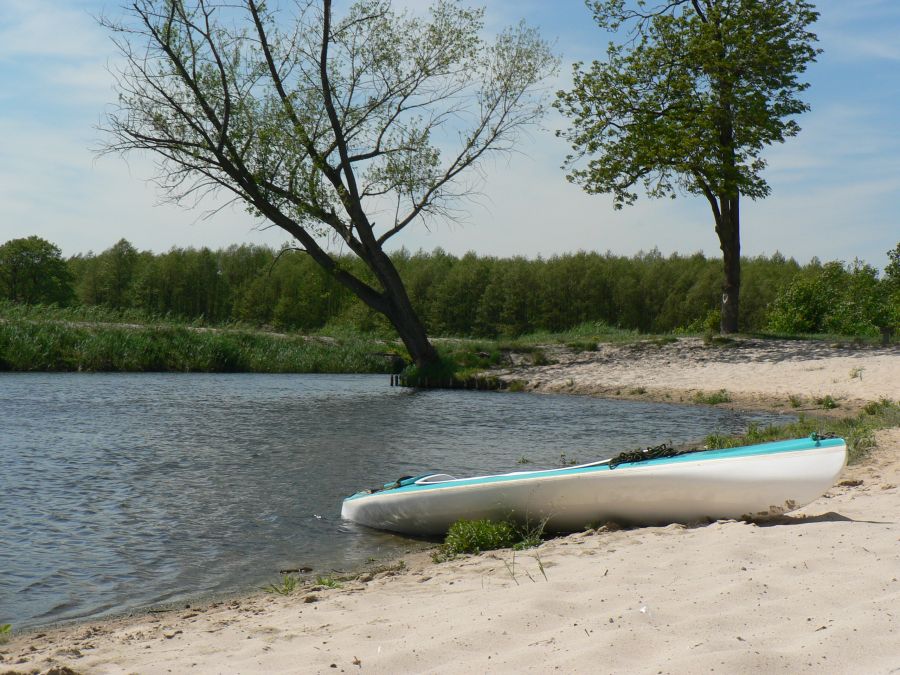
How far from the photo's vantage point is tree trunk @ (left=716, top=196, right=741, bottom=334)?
A: 23.3 meters

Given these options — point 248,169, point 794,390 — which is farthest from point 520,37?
point 794,390

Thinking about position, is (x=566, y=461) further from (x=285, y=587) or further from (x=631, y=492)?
(x=285, y=587)

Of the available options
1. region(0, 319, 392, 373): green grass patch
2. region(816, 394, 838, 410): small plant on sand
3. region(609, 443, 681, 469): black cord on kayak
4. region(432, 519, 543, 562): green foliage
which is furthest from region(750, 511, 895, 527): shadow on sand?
region(0, 319, 392, 373): green grass patch

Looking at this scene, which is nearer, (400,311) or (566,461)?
(566,461)

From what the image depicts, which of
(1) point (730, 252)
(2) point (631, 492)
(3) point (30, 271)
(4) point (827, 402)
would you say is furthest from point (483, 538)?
(3) point (30, 271)

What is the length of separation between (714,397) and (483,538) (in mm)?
12045

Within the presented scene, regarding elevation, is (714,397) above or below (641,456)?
below

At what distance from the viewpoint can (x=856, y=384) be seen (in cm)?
1536

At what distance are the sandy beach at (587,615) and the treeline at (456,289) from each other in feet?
97.3

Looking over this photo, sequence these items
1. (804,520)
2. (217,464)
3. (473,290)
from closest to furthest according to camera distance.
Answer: (804,520)
(217,464)
(473,290)

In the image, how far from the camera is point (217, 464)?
9703 millimetres

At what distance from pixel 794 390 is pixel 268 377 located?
47.1 ft

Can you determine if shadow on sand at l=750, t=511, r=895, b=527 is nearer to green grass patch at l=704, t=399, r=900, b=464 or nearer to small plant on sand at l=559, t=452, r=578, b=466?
green grass patch at l=704, t=399, r=900, b=464

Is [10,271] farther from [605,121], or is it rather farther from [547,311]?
[605,121]
